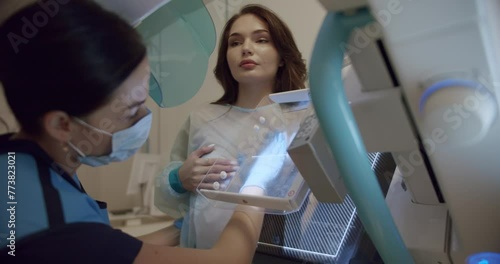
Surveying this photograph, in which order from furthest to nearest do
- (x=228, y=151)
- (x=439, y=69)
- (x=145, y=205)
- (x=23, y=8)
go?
(x=145, y=205)
(x=228, y=151)
(x=23, y=8)
(x=439, y=69)

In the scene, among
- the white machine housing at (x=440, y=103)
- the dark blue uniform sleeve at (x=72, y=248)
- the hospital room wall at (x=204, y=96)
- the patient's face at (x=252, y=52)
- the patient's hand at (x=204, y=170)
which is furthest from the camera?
the hospital room wall at (x=204, y=96)

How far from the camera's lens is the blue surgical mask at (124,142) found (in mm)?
616

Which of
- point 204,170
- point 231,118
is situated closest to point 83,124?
point 204,170

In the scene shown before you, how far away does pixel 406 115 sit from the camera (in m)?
0.35

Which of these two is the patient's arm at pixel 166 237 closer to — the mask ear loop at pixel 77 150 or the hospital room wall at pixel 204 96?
the hospital room wall at pixel 204 96

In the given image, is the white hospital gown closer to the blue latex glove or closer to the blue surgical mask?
the blue latex glove

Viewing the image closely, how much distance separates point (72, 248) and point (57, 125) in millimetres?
197

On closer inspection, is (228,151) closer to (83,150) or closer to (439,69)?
(83,150)

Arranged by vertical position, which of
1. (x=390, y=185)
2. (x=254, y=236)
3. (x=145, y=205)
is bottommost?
(x=145, y=205)

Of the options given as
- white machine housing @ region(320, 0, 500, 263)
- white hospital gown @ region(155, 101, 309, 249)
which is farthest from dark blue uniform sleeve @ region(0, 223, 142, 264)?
white machine housing @ region(320, 0, 500, 263)

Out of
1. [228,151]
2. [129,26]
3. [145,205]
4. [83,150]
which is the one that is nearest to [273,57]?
[228,151]

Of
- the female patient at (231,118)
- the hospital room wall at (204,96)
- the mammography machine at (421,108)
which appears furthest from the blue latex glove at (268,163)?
the hospital room wall at (204,96)

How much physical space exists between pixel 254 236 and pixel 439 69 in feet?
1.40

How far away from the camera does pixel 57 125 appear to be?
545 mm
